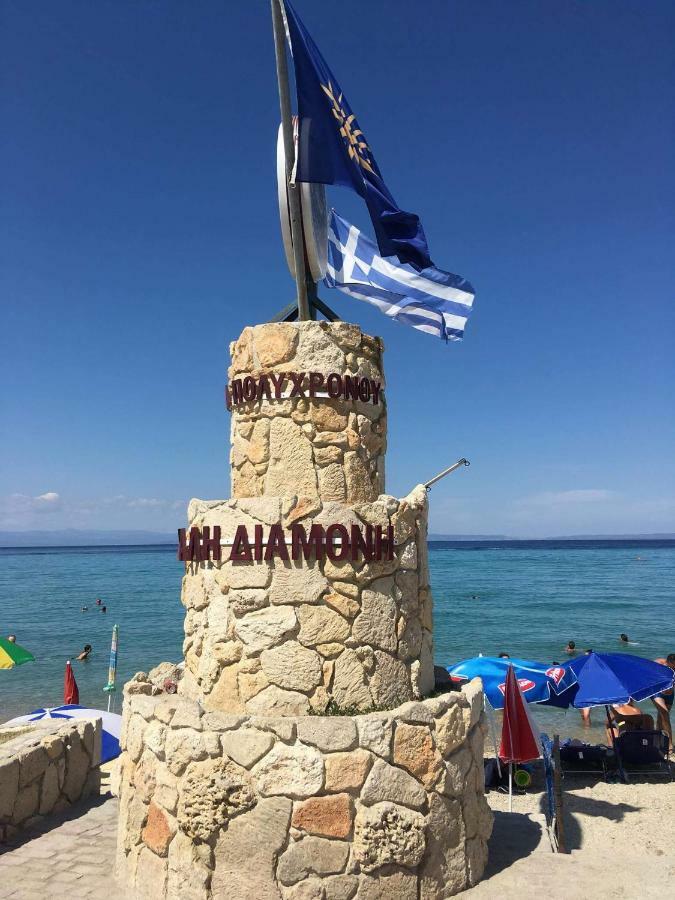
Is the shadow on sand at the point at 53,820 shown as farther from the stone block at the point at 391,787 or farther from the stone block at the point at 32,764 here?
the stone block at the point at 391,787

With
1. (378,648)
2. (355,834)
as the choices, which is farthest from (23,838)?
(378,648)

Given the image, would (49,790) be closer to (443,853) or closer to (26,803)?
(26,803)

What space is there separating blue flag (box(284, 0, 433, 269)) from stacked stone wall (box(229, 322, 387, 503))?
42.6 inches

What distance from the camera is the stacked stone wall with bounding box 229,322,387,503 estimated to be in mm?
5945

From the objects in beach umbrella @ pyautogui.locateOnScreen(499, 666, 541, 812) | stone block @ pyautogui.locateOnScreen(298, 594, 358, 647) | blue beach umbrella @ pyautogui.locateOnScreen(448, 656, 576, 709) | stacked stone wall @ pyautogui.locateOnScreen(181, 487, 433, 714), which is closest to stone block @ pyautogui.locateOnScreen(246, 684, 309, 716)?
stacked stone wall @ pyautogui.locateOnScreen(181, 487, 433, 714)

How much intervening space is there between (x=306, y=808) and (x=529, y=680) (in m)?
6.44

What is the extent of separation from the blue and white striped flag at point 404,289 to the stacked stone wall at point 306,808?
157 inches

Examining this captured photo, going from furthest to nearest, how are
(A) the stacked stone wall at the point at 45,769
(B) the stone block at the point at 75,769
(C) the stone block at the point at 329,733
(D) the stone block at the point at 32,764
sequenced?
(B) the stone block at the point at 75,769 → (D) the stone block at the point at 32,764 → (A) the stacked stone wall at the point at 45,769 → (C) the stone block at the point at 329,733

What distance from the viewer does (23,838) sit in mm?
6809

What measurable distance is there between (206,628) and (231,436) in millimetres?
1878

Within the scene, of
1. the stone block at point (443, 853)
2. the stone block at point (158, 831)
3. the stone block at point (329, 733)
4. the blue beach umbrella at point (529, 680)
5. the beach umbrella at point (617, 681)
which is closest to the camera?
the stone block at point (329, 733)

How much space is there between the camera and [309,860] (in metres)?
4.94

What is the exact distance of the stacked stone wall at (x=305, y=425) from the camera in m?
5.95

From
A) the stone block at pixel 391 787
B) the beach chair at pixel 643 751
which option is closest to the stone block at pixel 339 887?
the stone block at pixel 391 787
